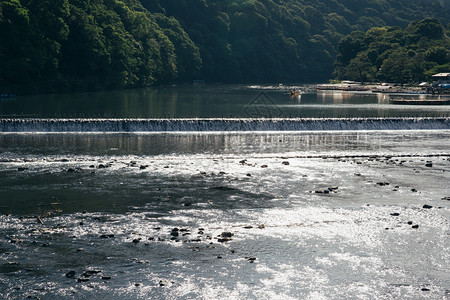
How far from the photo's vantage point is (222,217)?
26.3m

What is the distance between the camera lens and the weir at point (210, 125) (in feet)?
182

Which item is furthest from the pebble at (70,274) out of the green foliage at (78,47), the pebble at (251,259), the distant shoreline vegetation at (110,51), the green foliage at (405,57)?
the green foliage at (405,57)

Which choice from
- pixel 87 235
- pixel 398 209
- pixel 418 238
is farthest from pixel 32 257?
pixel 398 209

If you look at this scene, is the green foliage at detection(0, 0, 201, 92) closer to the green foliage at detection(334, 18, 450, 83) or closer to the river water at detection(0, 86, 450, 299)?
the river water at detection(0, 86, 450, 299)

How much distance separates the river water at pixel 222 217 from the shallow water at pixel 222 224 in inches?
3.0

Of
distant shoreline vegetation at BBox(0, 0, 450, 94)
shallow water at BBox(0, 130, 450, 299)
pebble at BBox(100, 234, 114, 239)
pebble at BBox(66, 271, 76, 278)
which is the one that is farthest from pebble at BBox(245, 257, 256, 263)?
distant shoreline vegetation at BBox(0, 0, 450, 94)

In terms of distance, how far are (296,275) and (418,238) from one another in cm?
651

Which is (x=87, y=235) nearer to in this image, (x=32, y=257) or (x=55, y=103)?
(x=32, y=257)

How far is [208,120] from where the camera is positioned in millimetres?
58094

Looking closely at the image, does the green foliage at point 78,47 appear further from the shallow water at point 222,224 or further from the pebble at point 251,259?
the pebble at point 251,259

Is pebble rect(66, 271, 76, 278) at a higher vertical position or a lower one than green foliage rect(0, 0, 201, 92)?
lower

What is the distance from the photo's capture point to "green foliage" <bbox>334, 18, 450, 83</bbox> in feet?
525

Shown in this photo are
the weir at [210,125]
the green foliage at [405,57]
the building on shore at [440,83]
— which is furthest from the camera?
the green foliage at [405,57]

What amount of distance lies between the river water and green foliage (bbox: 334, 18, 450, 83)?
374 ft
